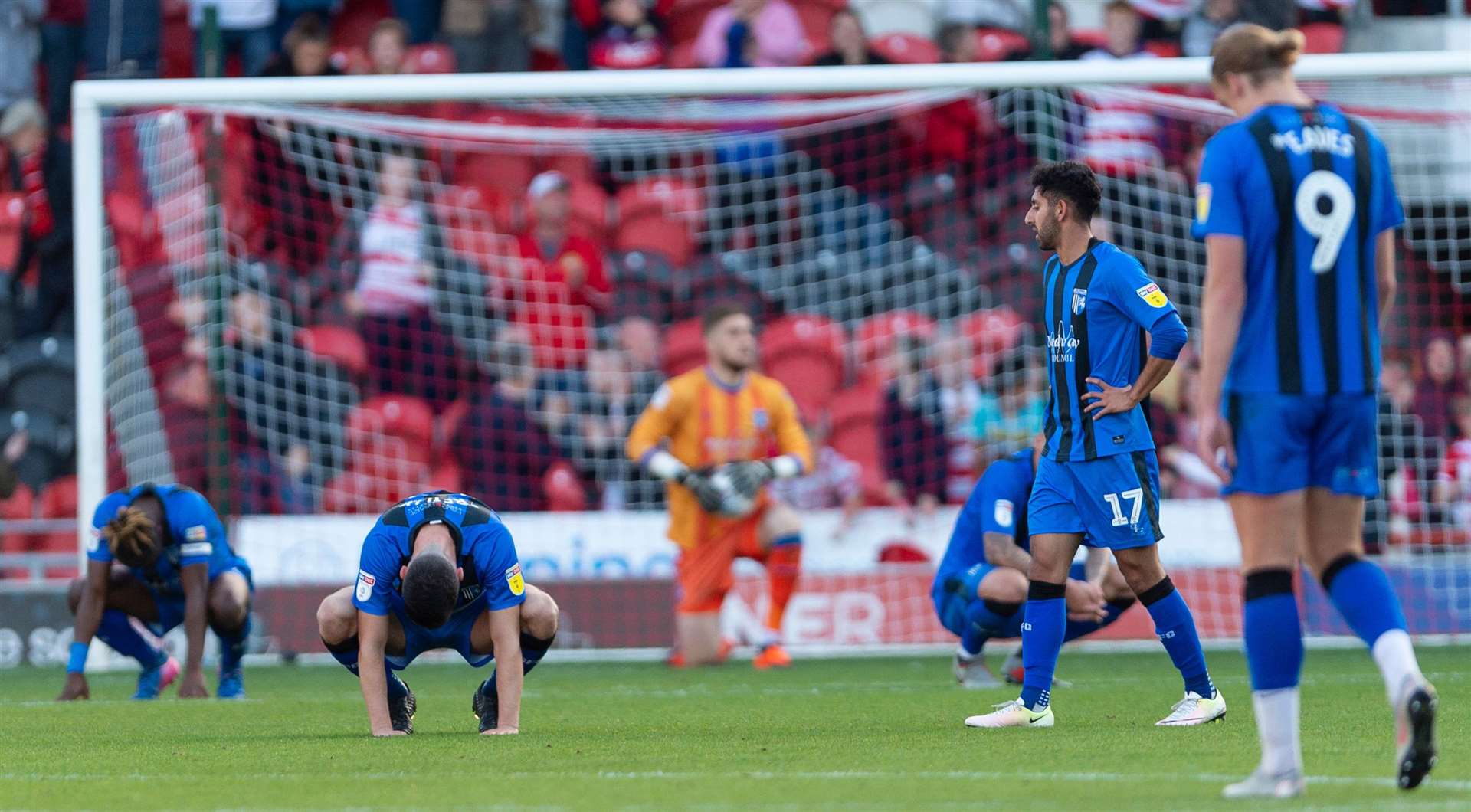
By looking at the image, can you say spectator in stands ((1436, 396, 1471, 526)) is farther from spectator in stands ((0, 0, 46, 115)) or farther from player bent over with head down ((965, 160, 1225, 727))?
spectator in stands ((0, 0, 46, 115))

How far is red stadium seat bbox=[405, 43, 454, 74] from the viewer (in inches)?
655

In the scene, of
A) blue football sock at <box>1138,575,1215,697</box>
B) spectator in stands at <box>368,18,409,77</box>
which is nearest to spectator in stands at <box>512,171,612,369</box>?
spectator in stands at <box>368,18,409,77</box>

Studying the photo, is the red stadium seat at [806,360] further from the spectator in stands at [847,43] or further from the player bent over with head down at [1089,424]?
the player bent over with head down at [1089,424]

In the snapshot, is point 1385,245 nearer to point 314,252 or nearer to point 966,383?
point 966,383

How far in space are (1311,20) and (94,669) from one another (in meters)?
10.5

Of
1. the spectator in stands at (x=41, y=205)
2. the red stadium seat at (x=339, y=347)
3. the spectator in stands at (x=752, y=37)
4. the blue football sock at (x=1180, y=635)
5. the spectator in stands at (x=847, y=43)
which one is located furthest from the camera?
the spectator in stands at (x=752, y=37)

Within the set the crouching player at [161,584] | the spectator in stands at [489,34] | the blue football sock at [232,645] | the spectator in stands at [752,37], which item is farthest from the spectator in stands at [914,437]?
the blue football sock at [232,645]

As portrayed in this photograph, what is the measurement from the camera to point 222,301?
14.5 metres

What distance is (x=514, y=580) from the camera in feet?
23.6

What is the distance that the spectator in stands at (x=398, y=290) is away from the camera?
15148mm

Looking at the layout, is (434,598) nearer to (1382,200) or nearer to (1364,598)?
(1364,598)

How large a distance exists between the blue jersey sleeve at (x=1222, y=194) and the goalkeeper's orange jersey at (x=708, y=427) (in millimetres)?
7483

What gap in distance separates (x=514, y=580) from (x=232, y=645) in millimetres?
3355

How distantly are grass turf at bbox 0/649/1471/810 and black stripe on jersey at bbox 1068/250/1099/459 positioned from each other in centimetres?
102
